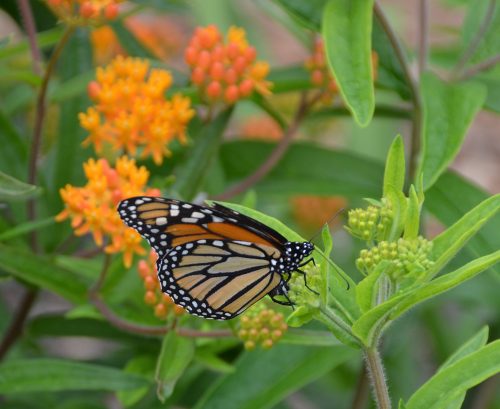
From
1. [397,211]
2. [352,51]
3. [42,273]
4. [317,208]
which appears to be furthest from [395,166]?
[317,208]

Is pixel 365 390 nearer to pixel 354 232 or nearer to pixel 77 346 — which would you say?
pixel 354 232

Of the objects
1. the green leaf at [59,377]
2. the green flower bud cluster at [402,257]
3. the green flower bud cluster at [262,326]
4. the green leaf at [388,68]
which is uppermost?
the green flower bud cluster at [402,257]

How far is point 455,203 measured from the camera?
2270 millimetres

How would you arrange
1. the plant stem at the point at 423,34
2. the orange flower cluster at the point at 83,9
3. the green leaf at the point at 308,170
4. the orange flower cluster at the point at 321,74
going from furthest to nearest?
the green leaf at the point at 308,170 → the orange flower cluster at the point at 321,74 → the plant stem at the point at 423,34 → the orange flower cluster at the point at 83,9

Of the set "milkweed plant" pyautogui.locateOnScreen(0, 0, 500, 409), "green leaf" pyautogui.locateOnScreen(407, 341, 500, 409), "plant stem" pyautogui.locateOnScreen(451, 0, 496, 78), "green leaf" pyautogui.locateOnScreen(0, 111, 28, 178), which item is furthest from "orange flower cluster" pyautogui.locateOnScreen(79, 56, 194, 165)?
"green leaf" pyautogui.locateOnScreen(407, 341, 500, 409)

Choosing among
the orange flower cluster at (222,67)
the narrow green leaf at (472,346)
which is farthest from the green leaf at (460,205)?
the orange flower cluster at (222,67)

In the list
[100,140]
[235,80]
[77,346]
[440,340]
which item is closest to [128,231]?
[100,140]

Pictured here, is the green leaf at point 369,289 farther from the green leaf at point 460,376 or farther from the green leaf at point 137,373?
the green leaf at point 137,373

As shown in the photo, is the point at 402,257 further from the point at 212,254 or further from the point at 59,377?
the point at 59,377

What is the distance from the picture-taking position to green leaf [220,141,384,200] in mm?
2545

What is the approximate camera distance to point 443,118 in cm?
214

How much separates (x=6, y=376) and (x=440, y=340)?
1779 mm

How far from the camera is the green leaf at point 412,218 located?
1581 mm

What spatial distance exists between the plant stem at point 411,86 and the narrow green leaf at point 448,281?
86 cm
